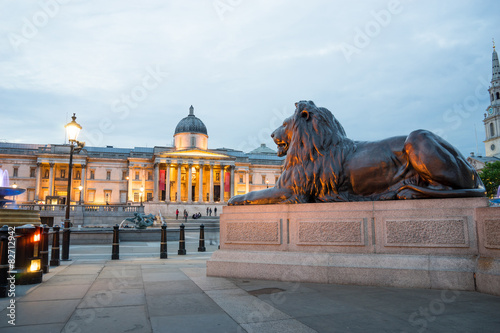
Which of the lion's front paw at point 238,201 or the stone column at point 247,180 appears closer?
the lion's front paw at point 238,201

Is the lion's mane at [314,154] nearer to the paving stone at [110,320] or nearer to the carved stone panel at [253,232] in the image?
the carved stone panel at [253,232]

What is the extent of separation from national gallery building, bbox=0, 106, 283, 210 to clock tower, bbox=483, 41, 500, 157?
61137 millimetres

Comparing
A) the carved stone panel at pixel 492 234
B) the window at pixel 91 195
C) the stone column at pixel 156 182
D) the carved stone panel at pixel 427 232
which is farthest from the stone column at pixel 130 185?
the carved stone panel at pixel 492 234

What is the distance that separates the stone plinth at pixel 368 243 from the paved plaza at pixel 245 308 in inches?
9.2

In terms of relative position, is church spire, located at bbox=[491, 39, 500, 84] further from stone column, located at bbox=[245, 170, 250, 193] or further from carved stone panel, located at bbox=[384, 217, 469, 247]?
carved stone panel, located at bbox=[384, 217, 469, 247]

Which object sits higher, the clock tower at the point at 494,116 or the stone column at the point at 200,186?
the clock tower at the point at 494,116

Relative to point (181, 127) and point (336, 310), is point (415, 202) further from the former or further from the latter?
point (181, 127)

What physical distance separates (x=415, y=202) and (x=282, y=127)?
277cm

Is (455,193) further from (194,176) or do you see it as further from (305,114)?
(194,176)

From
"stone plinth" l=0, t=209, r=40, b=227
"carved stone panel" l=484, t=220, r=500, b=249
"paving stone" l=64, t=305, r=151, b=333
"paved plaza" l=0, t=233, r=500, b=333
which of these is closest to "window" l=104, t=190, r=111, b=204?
"stone plinth" l=0, t=209, r=40, b=227

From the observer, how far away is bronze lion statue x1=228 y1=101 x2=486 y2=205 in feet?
17.3

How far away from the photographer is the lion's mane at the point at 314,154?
6078 millimetres

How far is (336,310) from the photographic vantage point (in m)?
3.90

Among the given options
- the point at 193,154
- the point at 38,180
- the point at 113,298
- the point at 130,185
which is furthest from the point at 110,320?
the point at 38,180
